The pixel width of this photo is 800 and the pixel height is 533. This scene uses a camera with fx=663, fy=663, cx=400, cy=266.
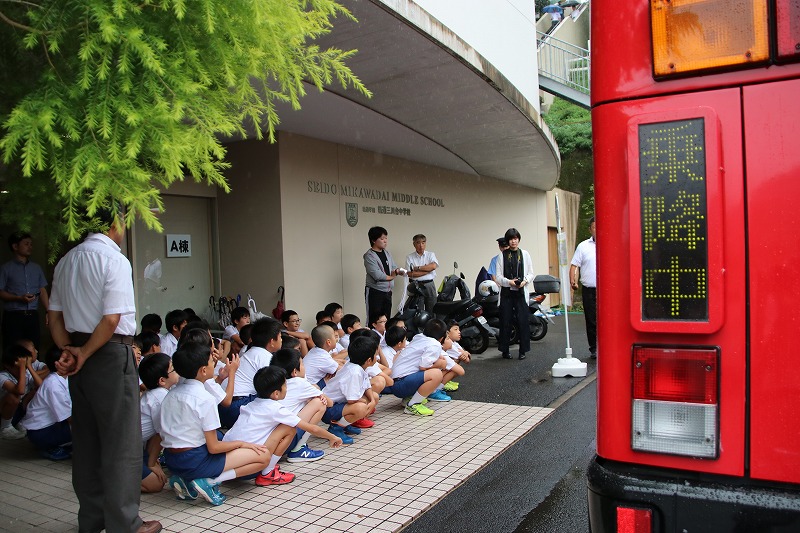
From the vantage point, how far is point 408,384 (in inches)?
262

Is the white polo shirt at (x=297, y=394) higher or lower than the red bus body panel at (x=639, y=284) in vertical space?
lower

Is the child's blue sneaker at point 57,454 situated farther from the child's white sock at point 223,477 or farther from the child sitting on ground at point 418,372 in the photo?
the child sitting on ground at point 418,372

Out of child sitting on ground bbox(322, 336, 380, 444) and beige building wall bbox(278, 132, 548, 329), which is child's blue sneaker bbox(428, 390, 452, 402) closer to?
child sitting on ground bbox(322, 336, 380, 444)

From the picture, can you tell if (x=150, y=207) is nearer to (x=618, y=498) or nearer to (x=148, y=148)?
(x=148, y=148)

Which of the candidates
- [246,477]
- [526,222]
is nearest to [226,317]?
[246,477]

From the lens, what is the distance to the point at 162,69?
2.28m

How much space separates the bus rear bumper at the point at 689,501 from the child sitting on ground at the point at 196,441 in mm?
2776

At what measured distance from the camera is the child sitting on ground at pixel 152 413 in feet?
15.3

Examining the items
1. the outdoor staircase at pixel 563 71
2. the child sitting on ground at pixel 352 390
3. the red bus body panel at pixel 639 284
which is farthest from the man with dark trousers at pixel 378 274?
the outdoor staircase at pixel 563 71

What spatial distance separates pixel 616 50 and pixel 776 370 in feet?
3.68

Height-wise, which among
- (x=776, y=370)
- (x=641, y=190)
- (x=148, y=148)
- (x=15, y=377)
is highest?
(x=148, y=148)

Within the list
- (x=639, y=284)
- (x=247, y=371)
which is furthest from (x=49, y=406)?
(x=639, y=284)

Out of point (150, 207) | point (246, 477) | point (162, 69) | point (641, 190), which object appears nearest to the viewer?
point (641, 190)

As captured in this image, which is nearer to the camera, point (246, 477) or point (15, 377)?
point (246, 477)
